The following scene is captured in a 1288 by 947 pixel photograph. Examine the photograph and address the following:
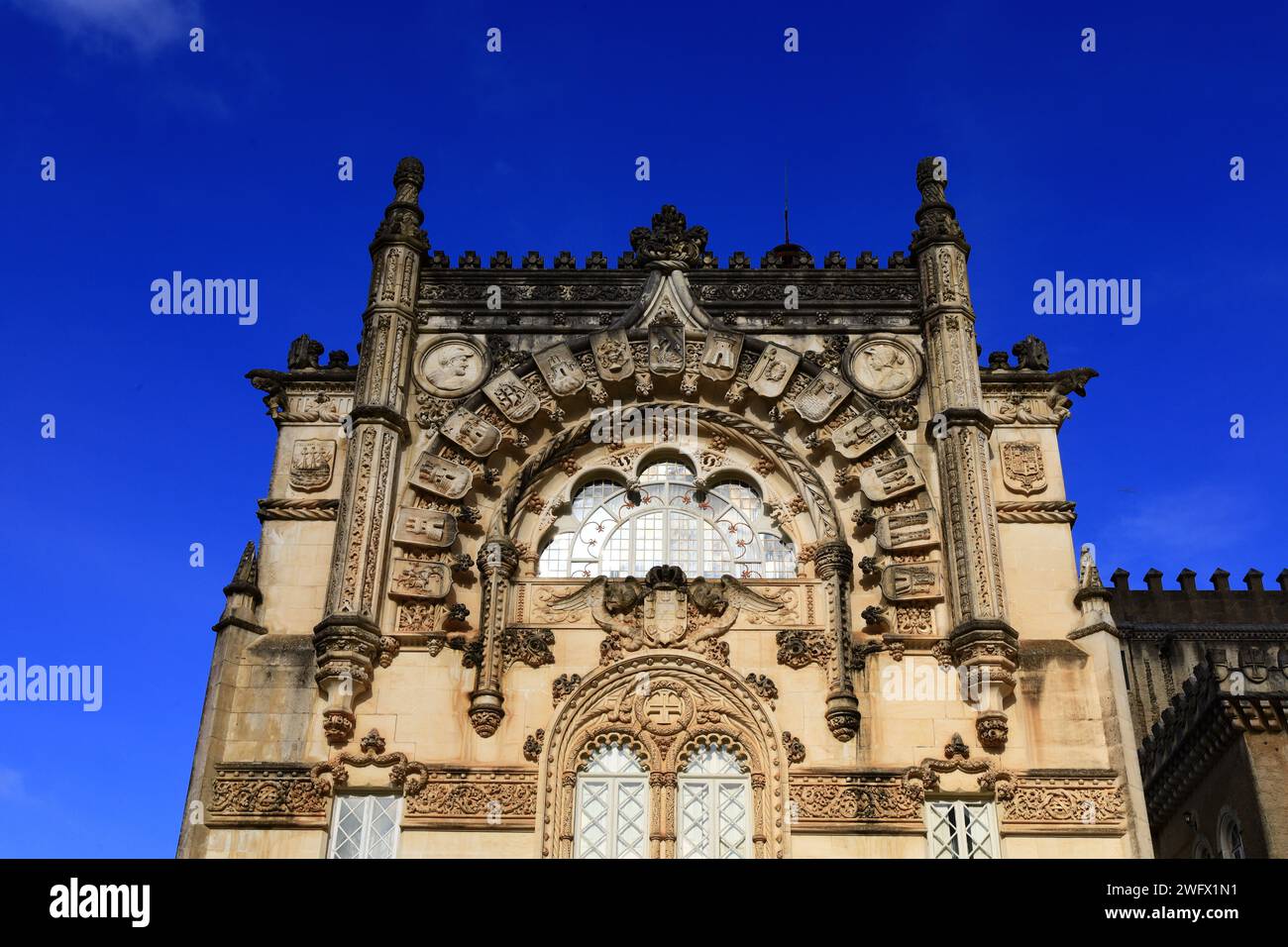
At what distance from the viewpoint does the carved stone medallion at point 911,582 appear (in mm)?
21750

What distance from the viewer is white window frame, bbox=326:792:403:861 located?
19984 mm

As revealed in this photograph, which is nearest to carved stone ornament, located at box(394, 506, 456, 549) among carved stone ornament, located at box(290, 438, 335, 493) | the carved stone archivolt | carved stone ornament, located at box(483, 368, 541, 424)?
carved stone ornament, located at box(290, 438, 335, 493)

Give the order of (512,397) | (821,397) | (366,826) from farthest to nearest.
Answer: (512,397) → (821,397) → (366,826)

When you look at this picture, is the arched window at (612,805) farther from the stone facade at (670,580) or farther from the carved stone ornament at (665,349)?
the carved stone ornament at (665,349)

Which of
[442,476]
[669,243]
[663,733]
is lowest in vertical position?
[663,733]

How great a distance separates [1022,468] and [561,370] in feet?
26.1

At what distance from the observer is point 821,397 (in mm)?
23609

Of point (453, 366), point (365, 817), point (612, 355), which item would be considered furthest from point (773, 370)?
point (365, 817)

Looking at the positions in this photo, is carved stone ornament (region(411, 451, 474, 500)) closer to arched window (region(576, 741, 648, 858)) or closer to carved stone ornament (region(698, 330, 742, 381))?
carved stone ornament (region(698, 330, 742, 381))

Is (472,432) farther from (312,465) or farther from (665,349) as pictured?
(665,349)

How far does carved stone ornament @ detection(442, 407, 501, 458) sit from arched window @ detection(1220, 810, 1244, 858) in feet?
64.9

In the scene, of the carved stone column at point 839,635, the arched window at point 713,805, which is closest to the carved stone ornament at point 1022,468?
the carved stone column at point 839,635

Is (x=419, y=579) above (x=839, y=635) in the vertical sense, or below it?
above

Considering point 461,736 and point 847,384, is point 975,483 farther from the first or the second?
point 461,736
